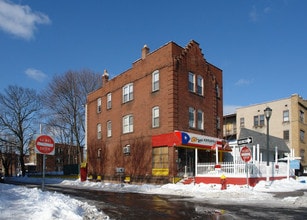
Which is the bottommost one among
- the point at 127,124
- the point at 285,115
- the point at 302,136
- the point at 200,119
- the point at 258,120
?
the point at 302,136

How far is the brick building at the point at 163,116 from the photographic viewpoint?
26.1 metres

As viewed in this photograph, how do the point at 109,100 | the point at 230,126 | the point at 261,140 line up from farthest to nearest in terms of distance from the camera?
the point at 230,126
the point at 261,140
the point at 109,100

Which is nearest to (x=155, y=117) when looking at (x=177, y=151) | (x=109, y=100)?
(x=177, y=151)

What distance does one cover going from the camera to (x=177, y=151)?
2558 centimetres

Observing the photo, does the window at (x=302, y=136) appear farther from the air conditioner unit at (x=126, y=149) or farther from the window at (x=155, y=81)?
the window at (x=155, y=81)

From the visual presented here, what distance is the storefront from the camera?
25234mm

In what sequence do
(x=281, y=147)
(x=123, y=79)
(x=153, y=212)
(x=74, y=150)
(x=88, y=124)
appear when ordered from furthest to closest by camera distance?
(x=74, y=150) → (x=281, y=147) → (x=88, y=124) → (x=123, y=79) → (x=153, y=212)

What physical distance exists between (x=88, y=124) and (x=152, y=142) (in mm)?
14309

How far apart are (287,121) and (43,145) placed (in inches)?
1773

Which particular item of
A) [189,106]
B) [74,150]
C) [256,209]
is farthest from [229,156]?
[74,150]

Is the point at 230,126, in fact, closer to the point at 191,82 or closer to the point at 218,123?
the point at 218,123

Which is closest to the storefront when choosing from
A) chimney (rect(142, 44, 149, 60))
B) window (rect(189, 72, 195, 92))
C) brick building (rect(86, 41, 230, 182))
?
brick building (rect(86, 41, 230, 182))

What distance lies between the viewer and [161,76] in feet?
89.5

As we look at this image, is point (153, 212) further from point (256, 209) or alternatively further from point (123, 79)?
point (123, 79)
